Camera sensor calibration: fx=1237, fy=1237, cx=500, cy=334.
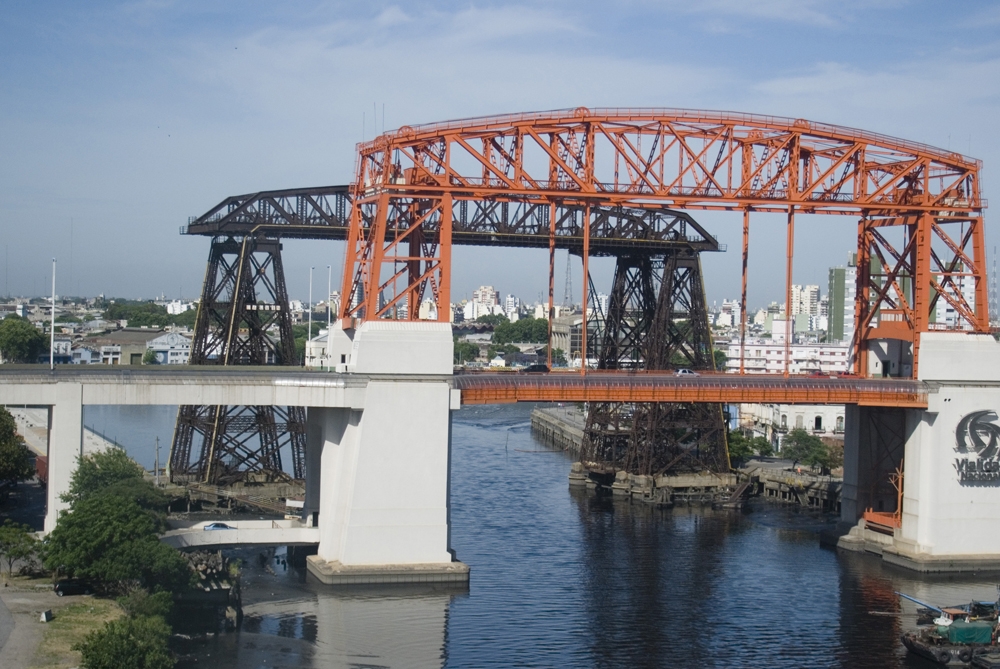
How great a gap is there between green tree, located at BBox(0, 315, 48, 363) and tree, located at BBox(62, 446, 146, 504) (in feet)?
168

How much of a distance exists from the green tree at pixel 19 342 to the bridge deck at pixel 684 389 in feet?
198

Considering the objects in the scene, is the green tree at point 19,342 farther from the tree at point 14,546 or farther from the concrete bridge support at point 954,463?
the concrete bridge support at point 954,463

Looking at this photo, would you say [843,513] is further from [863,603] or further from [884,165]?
[884,165]

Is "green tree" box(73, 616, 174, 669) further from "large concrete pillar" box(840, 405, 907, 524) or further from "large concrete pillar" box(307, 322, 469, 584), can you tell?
"large concrete pillar" box(840, 405, 907, 524)

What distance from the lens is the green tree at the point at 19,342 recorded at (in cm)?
9362

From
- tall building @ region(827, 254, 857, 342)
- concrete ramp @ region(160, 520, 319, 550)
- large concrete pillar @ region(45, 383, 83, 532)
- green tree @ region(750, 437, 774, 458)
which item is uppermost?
tall building @ region(827, 254, 857, 342)

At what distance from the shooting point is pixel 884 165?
157ft

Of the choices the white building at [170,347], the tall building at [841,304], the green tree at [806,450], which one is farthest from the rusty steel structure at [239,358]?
the tall building at [841,304]

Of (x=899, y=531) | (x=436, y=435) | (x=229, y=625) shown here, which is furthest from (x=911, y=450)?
(x=229, y=625)

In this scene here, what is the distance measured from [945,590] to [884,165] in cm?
1633

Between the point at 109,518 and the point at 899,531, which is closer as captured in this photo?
the point at 109,518

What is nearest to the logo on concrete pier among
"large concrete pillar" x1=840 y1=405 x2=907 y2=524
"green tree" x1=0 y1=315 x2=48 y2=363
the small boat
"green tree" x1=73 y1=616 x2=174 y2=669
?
"large concrete pillar" x1=840 y1=405 x2=907 y2=524

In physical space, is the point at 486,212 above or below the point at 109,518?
above

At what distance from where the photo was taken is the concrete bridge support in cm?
4500
